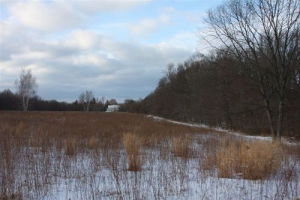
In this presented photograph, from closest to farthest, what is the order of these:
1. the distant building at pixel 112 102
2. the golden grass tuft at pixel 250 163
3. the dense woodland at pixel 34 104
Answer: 1. the golden grass tuft at pixel 250 163
2. the dense woodland at pixel 34 104
3. the distant building at pixel 112 102

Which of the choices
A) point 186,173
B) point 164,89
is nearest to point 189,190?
point 186,173

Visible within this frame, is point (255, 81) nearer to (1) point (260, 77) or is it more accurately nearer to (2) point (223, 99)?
(1) point (260, 77)

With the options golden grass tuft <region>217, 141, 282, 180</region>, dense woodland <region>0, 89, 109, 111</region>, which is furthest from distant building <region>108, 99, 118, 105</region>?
golden grass tuft <region>217, 141, 282, 180</region>

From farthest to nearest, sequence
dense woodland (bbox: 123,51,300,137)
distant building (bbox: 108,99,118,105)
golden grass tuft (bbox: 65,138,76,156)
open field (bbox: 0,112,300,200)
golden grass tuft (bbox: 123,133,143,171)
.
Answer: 1. distant building (bbox: 108,99,118,105)
2. dense woodland (bbox: 123,51,300,137)
3. golden grass tuft (bbox: 65,138,76,156)
4. golden grass tuft (bbox: 123,133,143,171)
5. open field (bbox: 0,112,300,200)

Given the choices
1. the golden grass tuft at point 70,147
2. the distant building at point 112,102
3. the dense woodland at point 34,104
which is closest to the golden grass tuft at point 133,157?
the golden grass tuft at point 70,147

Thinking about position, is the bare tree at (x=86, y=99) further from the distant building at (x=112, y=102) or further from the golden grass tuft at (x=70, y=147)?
the golden grass tuft at (x=70, y=147)

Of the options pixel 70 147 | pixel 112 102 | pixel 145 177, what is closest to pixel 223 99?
pixel 70 147

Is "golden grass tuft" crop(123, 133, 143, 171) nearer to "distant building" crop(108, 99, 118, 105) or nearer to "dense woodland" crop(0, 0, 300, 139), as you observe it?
"dense woodland" crop(0, 0, 300, 139)

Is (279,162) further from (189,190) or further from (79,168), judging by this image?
(79,168)

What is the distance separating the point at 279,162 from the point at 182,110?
130ft

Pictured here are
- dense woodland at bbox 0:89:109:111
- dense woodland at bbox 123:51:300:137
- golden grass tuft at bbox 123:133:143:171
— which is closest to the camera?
golden grass tuft at bbox 123:133:143:171

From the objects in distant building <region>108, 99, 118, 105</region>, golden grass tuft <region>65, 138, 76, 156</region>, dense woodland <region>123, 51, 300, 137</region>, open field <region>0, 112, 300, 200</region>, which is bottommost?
open field <region>0, 112, 300, 200</region>

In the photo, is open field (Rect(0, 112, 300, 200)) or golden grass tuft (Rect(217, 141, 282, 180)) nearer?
open field (Rect(0, 112, 300, 200))

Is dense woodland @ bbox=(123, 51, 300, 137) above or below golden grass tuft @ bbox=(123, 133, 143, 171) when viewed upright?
above
